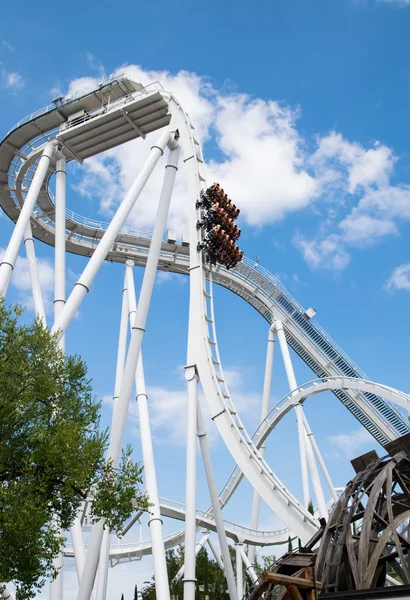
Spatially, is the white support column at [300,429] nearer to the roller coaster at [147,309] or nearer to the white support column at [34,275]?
the roller coaster at [147,309]

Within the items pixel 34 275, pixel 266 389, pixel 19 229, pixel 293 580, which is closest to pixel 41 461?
pixel 293 580

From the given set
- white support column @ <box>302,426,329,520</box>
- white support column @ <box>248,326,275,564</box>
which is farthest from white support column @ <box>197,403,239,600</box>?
white support column @ <box>248,326,275,564</box>

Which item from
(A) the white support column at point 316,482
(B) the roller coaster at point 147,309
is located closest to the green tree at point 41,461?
(B) the roller coaster at point 147,309

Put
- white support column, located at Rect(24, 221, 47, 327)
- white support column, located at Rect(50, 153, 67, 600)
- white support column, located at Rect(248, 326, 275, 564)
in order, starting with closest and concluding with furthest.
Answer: white support column, located at Rect(50, 153, 67, 600), white support column, located at Rect(24, 221, 47, 327), white support column, located at Rect(248, 326, 275, 564)

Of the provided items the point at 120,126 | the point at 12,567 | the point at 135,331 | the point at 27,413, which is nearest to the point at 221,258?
the point at 135,331

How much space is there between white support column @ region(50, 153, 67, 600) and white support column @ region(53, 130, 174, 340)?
0.73 m

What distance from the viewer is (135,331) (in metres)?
18.4

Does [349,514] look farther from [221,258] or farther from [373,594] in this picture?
[221,258]

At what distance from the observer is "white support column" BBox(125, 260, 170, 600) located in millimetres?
15953

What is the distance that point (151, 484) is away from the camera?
1873 cm

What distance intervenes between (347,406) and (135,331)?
43.8ft

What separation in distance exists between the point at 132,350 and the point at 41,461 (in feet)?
20.1

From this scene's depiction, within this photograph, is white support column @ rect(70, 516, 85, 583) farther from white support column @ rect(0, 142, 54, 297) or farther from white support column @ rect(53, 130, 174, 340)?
white support column @ rect(0, 142, 54, 297)

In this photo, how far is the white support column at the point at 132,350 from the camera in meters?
14.6
